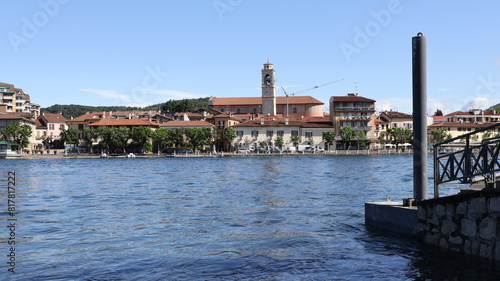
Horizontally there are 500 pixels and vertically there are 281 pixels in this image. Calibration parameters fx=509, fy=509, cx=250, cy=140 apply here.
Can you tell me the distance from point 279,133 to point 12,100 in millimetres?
70235

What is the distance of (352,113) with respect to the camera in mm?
111250

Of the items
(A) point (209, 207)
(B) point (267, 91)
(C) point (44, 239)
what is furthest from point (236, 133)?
(C) point (44, 239)

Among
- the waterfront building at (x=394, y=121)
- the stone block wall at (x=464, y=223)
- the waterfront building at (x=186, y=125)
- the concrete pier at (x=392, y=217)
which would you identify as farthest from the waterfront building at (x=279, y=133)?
the stone block wall at (x=464, y=223)

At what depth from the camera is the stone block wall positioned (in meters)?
9.45

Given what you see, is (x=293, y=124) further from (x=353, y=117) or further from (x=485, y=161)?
(x=485, y=161)

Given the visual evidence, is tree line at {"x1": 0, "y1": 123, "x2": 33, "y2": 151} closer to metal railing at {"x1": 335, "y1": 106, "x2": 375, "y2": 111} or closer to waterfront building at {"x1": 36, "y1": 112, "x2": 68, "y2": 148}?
waterfront building at {"x1": 36, "y1": 112, "x2": 68, "y2": 148}

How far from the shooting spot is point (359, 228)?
14.5 m

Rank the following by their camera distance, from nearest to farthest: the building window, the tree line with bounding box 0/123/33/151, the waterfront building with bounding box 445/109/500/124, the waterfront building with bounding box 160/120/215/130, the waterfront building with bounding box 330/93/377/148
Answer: the tree line with bounding box 0/123/33/151
the waterfront building with bounding box 330/93/377/148
the building window
the waterfront building with bounding box 160/120/215/130
the waterfront building with bounding box 445/109/500/124

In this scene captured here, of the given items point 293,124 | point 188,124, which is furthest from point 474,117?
point 188,124

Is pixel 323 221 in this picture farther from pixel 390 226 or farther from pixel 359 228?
pixel 390 226

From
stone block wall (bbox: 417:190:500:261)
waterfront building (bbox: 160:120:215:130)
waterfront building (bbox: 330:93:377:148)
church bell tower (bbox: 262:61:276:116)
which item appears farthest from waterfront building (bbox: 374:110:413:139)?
stone block wall (bbox: 417:190:500:261)

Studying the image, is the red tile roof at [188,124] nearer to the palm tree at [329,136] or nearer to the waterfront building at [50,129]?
the palm tree at [329,136]

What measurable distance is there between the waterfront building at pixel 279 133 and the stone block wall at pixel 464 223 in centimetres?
9849

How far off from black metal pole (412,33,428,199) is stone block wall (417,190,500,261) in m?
0.86
